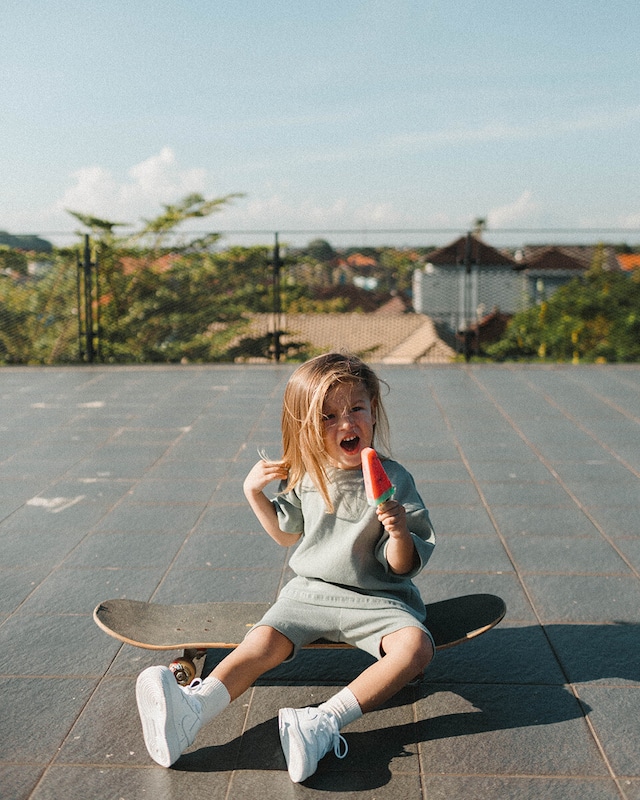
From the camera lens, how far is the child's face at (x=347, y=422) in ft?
7.95

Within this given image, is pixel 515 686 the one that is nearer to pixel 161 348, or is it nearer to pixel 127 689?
pixel 127 689

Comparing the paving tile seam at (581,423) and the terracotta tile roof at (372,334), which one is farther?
the terracotta tile roof at (372,334)

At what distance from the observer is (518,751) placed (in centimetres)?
217

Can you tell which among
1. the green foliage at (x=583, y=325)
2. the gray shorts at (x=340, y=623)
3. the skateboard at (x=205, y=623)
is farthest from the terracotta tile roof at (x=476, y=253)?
the gray shorts at (x=340, y=623)

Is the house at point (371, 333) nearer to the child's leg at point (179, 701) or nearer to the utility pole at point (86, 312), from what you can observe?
the utility pole at point (86, 312)

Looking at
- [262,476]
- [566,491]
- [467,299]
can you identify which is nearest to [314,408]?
[262,476]

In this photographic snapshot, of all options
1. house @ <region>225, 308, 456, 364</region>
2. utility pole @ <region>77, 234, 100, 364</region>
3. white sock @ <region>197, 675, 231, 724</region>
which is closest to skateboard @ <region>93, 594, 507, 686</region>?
white sock @ <region>197, 675, 231, 724</region>

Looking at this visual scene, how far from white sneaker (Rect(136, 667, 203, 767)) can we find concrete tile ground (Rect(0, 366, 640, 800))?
0.18 feet

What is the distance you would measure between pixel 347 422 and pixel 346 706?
746 millimetres

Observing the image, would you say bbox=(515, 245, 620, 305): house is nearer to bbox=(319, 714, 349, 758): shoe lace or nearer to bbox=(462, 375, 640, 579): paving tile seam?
bbox=(462, 375, 640, 579): paving tile seam

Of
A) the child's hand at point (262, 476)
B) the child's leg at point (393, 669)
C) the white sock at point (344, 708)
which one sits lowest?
the white sock at point (344, 708)

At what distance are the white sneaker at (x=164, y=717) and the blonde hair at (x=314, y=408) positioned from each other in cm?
66

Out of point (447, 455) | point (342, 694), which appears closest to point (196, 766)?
point (342, 694)

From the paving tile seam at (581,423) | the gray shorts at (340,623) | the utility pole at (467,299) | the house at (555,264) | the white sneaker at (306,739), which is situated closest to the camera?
the white sneaker at (306,739)
